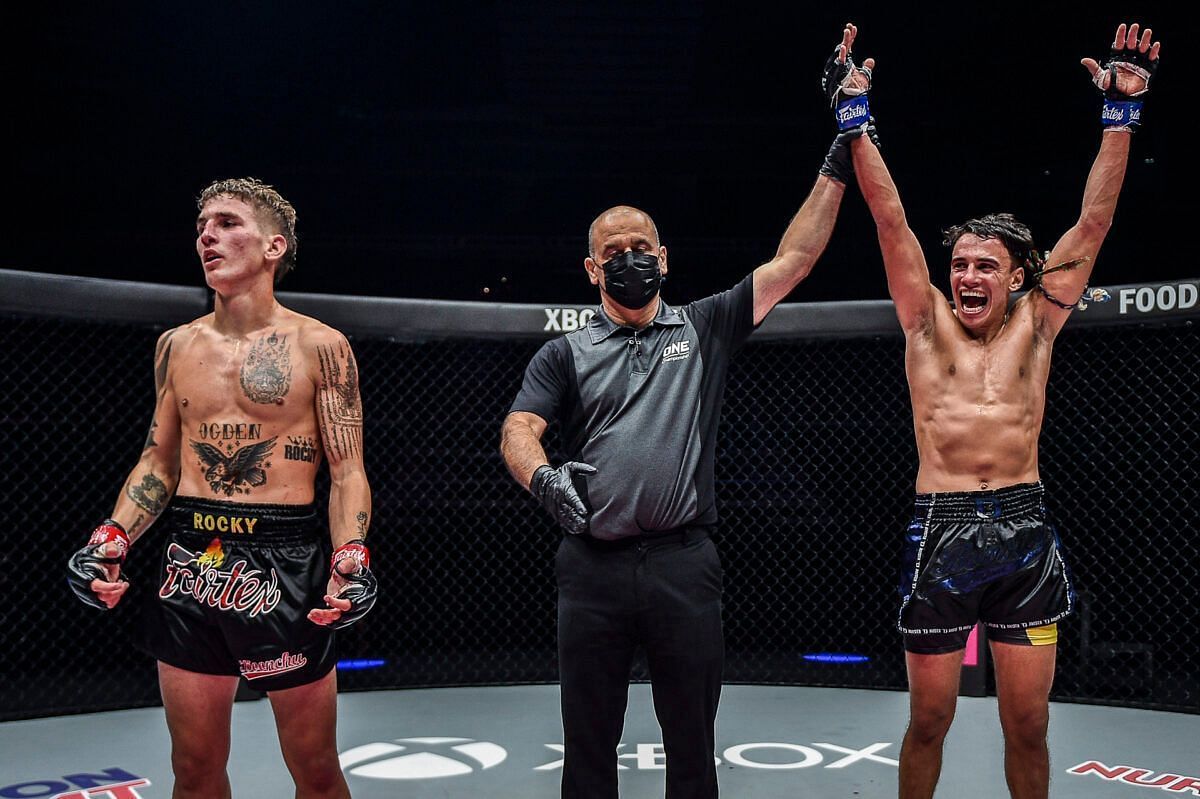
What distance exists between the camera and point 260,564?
6.31 feet

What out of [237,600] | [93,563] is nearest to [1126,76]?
[237,600]

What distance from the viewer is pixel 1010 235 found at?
239cm

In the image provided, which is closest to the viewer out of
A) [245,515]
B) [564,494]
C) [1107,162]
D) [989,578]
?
[564,494]

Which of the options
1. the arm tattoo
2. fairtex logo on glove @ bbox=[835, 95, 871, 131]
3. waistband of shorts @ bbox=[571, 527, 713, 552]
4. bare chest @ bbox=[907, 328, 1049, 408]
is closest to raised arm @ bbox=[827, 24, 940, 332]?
fairtex logo on glove @ bbox=[835, 95, 871, 131]

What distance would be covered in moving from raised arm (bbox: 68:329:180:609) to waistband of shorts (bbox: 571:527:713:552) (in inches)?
37.0

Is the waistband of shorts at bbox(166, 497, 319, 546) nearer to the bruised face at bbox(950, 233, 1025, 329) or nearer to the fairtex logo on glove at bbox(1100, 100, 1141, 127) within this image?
the bruised face at bbox(950, 233, 1025, 329)

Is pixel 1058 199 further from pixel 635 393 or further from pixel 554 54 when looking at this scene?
pixel 635 393

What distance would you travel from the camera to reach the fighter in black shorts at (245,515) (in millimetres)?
1881

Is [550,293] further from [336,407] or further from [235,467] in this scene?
[235,467]

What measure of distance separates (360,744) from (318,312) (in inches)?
62.4

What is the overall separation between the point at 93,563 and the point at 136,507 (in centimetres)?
17

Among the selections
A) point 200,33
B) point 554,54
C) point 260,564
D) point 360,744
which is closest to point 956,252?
point 260,564

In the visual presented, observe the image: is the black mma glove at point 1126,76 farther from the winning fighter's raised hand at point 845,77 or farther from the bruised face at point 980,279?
the winning fighter's raised hand at point 845,77

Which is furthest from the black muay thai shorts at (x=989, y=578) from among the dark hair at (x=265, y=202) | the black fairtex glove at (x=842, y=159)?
the dark hair at (x=265, y=202)
